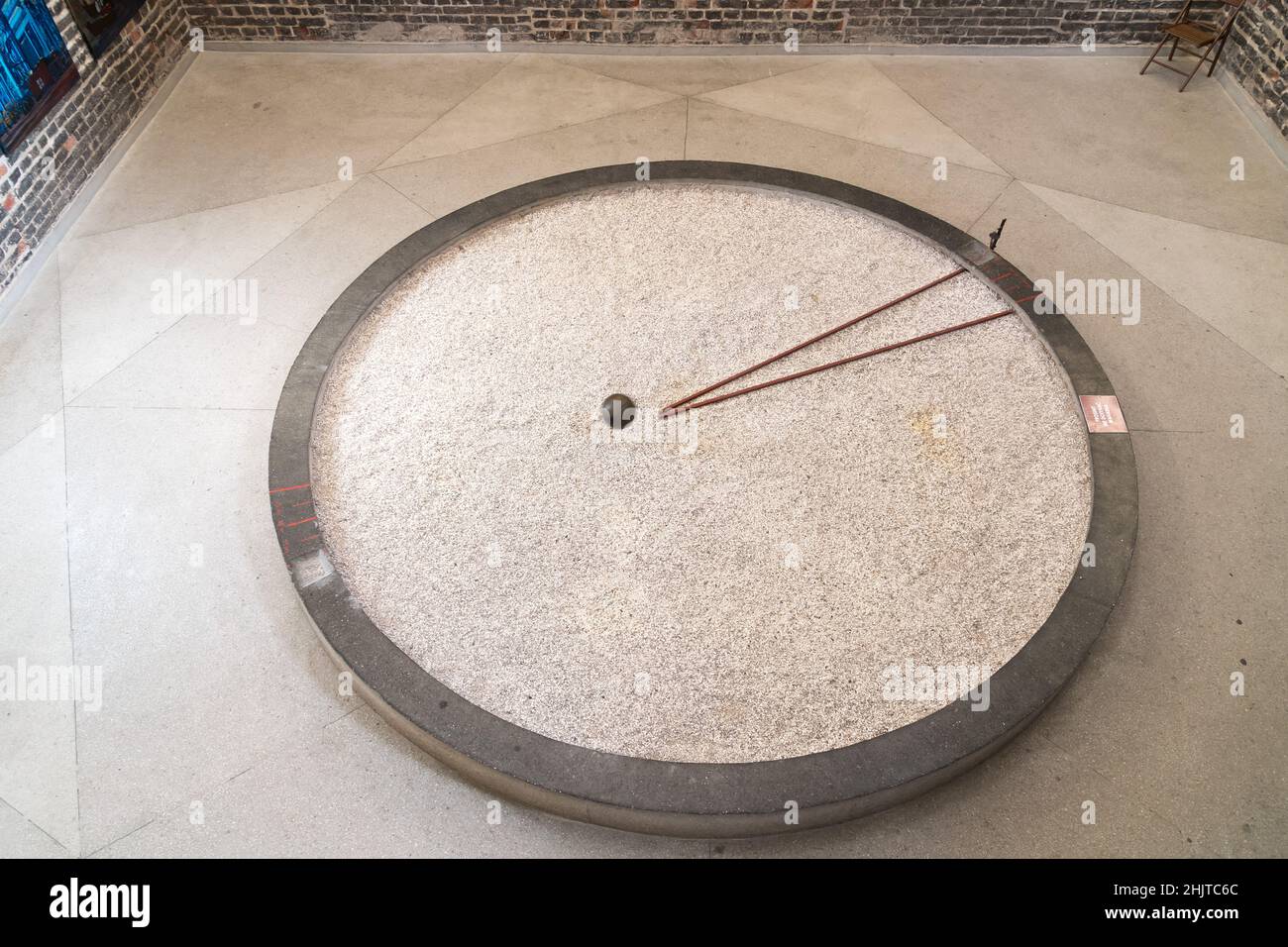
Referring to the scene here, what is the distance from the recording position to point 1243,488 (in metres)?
4.11

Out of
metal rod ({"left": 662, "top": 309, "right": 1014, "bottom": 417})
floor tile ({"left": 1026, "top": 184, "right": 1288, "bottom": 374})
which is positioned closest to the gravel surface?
metal rod ({"left": 662, "top": 309, "right": 1014, "bottom": 417})

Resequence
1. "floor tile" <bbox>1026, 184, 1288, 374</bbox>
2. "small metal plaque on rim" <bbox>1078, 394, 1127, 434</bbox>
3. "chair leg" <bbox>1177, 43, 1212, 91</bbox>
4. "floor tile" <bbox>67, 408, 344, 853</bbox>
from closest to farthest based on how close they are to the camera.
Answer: "floor tile" <bbox>67, 408, 344, 853</bbox>
"small metal plaque on rim" <bbox>1078, 394, 1127, 434</bbox>
"floor tile" <bbox>1026, 184, 1288, 374</bbox>
"chair leg" <bbox>1177, 43, 1212, 91</bbox>

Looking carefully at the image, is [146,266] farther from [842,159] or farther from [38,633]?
[842,159]

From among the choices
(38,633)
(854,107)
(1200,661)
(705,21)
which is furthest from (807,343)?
(38,633)

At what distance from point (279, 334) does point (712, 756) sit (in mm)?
3145

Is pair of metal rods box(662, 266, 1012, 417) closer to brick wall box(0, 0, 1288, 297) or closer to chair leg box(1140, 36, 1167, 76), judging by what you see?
brick wall box(0, 0, 1288, 297)

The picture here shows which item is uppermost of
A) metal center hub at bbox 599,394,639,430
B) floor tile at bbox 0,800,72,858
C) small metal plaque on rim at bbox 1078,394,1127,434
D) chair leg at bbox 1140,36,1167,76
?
chair leg at bbox 1140,36,1167,76

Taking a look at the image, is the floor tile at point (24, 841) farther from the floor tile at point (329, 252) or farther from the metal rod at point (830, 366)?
the metal rod at point (830, 366)

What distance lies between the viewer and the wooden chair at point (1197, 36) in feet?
19.7

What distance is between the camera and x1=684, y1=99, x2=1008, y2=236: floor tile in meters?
5.47

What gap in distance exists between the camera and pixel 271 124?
603cm

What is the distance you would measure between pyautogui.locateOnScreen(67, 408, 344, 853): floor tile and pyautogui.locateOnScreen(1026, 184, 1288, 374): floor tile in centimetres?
460

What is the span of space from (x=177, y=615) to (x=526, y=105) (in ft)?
13.2
